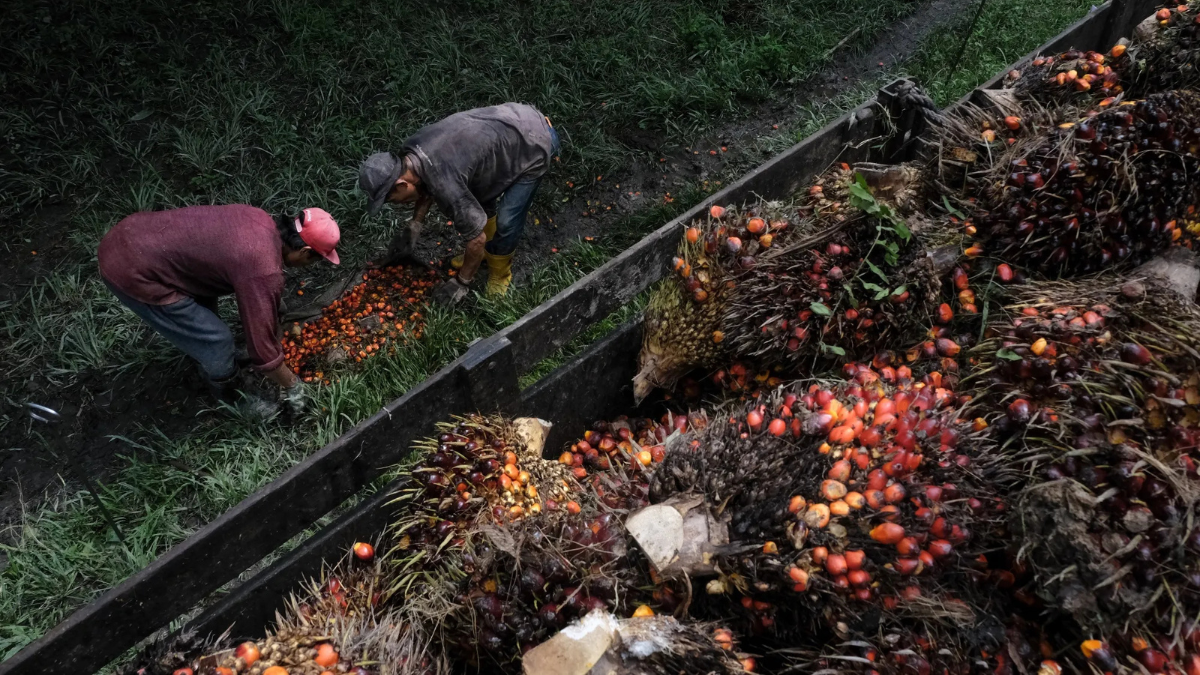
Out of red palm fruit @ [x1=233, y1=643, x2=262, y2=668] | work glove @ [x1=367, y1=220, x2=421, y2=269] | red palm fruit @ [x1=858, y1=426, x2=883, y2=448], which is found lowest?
work glove @ [x1=367, y1=220, x2=421, y2=269]

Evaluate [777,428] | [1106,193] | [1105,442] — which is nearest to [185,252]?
[777,428]

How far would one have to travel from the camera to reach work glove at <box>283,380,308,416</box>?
13.9ft

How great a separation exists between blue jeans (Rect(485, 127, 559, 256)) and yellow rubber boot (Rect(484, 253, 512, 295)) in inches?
1.7

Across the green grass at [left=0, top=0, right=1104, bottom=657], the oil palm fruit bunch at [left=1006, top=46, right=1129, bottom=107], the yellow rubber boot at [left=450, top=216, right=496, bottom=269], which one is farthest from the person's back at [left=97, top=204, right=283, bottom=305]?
the oil palm fruit bunch at [left=1006, top=46, right=1129, bottom=107]

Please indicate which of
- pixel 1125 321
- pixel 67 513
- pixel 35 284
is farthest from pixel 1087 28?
pixel 35 284

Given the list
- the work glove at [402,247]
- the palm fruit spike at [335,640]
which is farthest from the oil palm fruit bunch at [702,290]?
the work glove at [402,247]

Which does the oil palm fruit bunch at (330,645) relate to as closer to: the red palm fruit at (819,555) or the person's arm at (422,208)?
the red palm fruit at (819,555)

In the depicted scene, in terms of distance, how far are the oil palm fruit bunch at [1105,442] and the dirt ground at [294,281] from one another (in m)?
3.62

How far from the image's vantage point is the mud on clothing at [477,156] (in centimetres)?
444

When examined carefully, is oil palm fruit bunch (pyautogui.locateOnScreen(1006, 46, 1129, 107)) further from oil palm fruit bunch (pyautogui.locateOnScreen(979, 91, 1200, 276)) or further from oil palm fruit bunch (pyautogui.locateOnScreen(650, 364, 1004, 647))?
oil palm fruit bunch (pyautogui.locateOnScreen(650, 364, 1004, 647))

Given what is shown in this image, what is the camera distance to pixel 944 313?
109 inches

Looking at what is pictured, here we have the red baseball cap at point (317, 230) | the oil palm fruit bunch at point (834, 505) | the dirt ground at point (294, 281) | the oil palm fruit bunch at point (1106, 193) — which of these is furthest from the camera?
the dirt ground at point (294, 281)

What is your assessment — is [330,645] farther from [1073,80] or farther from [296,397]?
[1073,80]

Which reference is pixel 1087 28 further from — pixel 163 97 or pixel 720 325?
pixel 163 97
